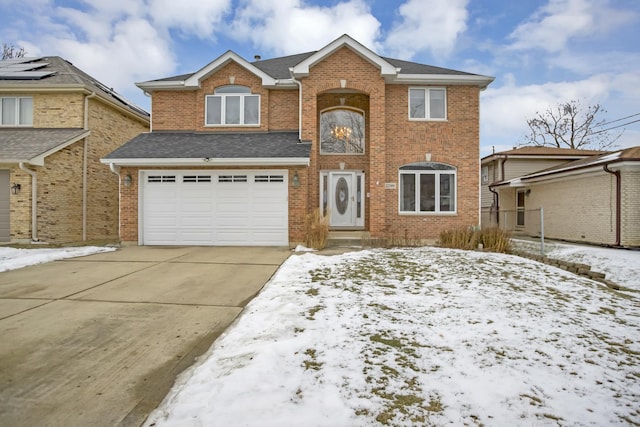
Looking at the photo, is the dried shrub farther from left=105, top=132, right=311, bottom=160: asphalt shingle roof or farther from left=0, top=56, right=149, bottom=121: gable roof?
left=0, top=56, right=149, bottom=121: gable roof

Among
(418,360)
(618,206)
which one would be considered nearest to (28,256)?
(418,360)

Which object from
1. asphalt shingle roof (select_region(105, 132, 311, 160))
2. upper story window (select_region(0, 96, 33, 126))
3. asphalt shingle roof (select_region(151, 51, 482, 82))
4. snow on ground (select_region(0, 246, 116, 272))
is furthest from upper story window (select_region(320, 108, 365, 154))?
upper story window (select_region(0, 96, 33, 126))

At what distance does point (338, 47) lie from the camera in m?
11.6

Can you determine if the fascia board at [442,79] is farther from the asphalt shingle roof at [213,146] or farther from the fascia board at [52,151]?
the fascia board at [52,151]

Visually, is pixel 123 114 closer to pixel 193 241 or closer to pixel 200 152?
pixel 200 152

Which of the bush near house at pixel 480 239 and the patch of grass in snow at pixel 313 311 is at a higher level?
the bush near house at pixel 480 239

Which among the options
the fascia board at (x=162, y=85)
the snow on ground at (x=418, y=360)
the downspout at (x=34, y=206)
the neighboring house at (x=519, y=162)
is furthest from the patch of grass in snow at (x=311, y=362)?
the neighboring house at (x=519, y=162)

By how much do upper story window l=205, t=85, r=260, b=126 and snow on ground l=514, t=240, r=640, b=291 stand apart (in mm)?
11001

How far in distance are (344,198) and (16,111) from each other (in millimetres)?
13831

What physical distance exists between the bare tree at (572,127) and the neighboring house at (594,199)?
17.8 m

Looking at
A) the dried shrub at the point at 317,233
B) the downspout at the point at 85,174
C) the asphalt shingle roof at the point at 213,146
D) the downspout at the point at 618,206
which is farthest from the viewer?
the downspout at the point at 85,174

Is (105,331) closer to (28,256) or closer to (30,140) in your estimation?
(28,256)

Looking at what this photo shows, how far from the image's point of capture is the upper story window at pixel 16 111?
44.1 ft

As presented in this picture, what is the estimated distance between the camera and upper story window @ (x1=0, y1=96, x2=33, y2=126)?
44.1ft
